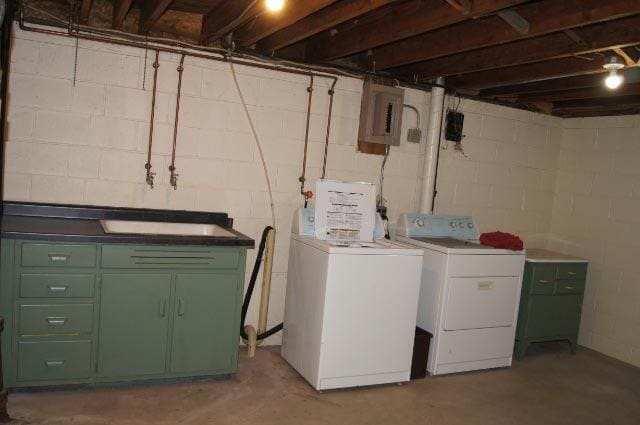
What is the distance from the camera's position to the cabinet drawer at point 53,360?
2.73 meters

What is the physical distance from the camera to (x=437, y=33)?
3.33m

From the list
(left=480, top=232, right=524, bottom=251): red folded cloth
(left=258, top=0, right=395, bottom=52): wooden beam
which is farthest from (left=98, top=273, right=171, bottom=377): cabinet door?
(left=480, top=232, right=524, bottom=251): red folded cloth

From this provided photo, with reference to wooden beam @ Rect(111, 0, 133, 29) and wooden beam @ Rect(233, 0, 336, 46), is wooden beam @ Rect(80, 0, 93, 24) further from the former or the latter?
wooden beam @ Rect(233, 0, 336, 46)

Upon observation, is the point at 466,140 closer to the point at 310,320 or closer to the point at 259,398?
the point at 310,320

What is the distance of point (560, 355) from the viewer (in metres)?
4.43

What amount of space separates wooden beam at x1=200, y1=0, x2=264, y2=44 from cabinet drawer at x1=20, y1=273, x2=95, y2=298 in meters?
1.64

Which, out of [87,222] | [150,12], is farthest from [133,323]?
[150,12]

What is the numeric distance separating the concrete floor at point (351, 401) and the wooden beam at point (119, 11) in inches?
85.4

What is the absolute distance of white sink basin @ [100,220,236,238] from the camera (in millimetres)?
3334

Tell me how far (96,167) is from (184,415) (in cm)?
164

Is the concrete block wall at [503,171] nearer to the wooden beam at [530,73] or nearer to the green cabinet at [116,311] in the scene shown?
the wooden beam at [530,73]

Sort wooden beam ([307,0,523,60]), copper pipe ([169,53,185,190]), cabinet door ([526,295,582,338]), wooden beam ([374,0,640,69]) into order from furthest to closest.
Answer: cabinet door ([526,295,582,338]) → copper pipe ([169,53,185,190]) → wooden beam ([307,0,523,60]) → wooden beam ([374,0,640,69])

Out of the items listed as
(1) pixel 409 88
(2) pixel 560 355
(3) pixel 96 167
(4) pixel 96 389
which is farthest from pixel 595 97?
(4) pixel 96 389

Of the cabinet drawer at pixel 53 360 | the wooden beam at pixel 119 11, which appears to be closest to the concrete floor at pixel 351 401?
the cabinet drawer at pixel 53 360
